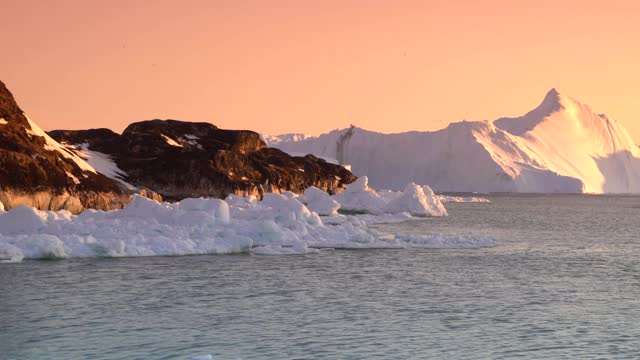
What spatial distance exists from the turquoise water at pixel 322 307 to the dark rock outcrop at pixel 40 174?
2238 cm

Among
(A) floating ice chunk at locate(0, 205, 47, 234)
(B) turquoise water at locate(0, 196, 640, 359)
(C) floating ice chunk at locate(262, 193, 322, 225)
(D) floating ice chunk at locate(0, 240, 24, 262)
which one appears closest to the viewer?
(B) turquoise water at locate(0, 196, 640, 359)

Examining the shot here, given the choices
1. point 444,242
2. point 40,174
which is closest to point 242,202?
point 40,174

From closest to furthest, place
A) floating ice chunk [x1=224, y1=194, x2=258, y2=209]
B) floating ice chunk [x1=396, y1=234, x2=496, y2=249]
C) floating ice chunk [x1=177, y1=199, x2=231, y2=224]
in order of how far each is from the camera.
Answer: floating ice chunk [x1=396, y1=234, x2=496, y2=249]
floating ice chunk [x1=177, y1=199, x2=231, y2=224]
floating ice chunk [x1=224, y1=194, x2=258, y2=209]

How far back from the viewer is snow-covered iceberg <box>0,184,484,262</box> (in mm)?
32844

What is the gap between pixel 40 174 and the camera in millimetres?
53906

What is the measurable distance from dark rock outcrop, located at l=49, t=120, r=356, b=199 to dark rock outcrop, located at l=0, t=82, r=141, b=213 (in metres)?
25.7

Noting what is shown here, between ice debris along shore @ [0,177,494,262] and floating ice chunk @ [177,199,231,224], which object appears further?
floating ice chunk @ [177,199,231,224]

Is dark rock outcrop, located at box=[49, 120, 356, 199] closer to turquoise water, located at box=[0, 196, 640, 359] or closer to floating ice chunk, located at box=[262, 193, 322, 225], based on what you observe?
floating ice chunk, located at box=[262, 193, 322, 225]

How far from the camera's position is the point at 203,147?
112812mm

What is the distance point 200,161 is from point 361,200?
19.1 m

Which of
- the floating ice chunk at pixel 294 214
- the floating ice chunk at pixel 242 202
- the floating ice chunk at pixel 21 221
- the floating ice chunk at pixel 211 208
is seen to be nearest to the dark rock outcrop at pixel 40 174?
the floating ice chunk at pixel 242 202

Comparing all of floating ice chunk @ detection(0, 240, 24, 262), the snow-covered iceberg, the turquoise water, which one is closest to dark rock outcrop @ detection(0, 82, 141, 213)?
the snow-covered iceberg

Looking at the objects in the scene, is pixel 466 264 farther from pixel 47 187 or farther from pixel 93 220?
pixel 47 187

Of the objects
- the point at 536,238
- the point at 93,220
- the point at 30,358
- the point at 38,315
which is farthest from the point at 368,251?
the point at 30,358
